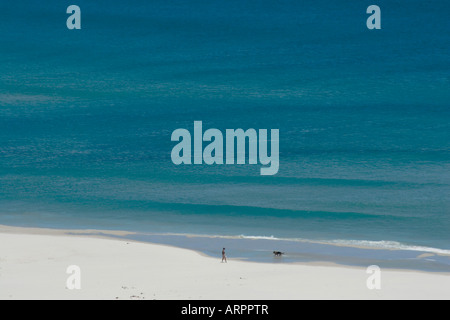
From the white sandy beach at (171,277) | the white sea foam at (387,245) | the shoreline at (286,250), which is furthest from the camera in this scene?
the white sea foam at (387,245)

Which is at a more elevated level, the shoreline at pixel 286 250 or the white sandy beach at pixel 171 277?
the shoreline at pixel 286 250

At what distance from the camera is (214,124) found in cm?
A: 4847

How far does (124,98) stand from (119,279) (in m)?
32.2

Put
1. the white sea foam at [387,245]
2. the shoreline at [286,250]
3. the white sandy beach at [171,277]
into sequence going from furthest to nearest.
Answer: the white sea foam at [387,245] < the shoreline at [286,250] < the white sandy beach at [171,277]

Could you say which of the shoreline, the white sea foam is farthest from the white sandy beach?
the white sea foam

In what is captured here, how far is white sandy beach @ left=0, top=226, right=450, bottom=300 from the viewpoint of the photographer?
18.5m

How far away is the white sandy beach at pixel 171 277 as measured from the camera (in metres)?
18.5

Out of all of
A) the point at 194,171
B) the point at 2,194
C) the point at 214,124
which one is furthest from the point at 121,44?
Result: the point at 2,194

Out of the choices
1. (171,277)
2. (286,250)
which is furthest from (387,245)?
(171,277)

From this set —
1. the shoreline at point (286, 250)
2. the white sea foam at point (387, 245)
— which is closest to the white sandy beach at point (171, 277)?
the shoreline at point (286, 250)

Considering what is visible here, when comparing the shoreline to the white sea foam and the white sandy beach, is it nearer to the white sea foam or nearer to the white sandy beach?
the white sea foam

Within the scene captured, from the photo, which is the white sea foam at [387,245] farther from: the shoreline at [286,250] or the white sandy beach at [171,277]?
the white sandy beach at [171,277]

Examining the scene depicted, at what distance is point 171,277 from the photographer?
20.3m

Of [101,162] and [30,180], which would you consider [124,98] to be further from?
[30,180]
